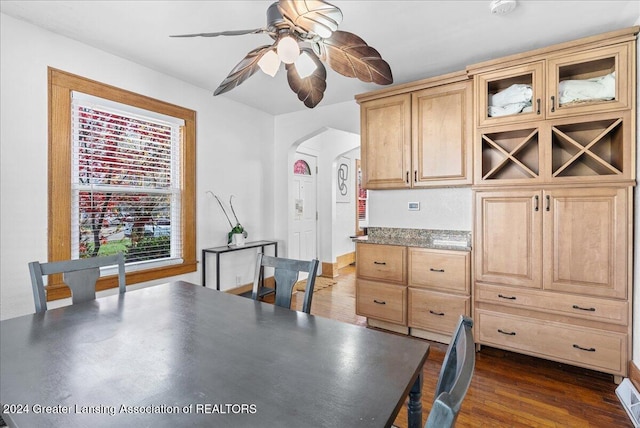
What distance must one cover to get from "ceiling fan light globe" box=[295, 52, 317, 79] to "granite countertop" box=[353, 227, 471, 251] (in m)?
1.95

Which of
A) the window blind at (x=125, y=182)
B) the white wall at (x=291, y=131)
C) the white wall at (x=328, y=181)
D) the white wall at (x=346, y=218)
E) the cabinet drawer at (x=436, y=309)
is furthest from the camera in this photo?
the white wall at (x=346, y=218)

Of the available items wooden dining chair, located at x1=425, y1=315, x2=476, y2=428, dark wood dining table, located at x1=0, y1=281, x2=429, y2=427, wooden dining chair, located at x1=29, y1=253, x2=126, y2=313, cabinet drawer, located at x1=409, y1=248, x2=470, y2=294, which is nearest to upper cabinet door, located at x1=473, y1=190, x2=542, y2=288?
cabinet drawer, located at x1=409, y1=248, x2=470, y2=294

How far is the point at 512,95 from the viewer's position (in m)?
2.61

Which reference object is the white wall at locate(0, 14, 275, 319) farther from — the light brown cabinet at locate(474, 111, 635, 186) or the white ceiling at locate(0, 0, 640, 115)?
the light brown cabinet at locate(474, 111, 635, 186)

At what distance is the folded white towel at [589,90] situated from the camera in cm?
227

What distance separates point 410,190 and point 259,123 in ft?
7.55

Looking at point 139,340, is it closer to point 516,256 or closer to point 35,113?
point 35,113

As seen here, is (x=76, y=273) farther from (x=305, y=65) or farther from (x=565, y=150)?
(x=565, y=150)

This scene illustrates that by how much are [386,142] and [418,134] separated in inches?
12.9

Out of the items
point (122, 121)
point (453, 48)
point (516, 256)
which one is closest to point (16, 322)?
point (122, 121)

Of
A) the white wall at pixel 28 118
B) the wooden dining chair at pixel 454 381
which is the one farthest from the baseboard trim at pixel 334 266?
the wooden dining chair at pixel 454 381

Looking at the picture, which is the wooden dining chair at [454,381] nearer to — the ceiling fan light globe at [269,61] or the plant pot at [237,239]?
the ceiling fan light globe at [269,61]

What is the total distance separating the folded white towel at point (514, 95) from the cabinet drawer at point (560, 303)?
1.54m

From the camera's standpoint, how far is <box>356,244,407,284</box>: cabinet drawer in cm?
308
